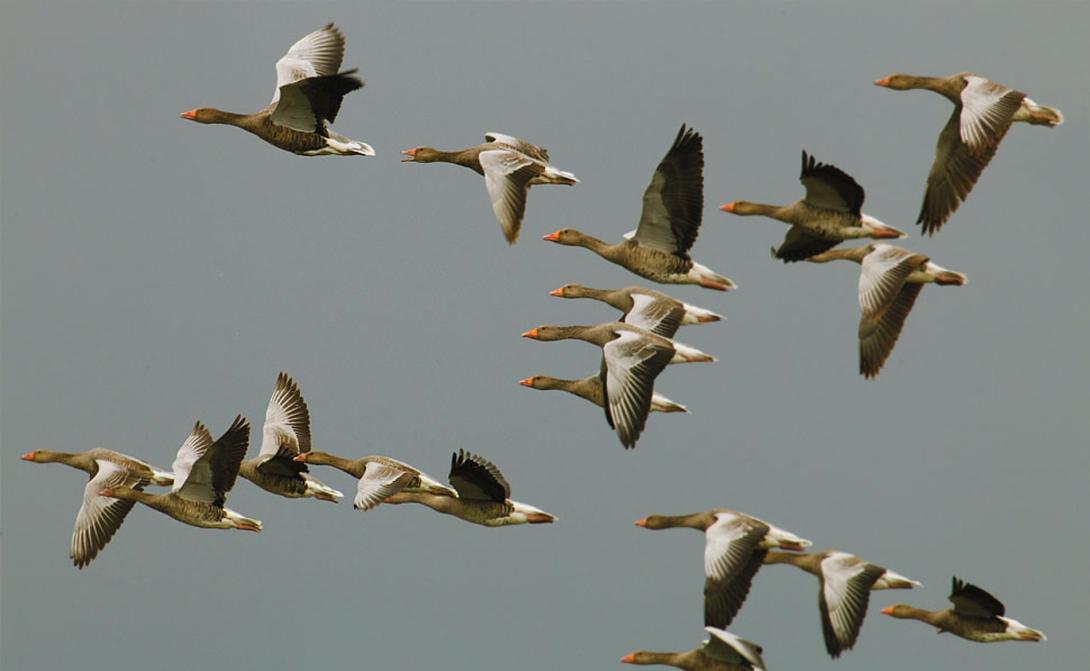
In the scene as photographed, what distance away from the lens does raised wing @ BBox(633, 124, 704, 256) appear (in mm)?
27656

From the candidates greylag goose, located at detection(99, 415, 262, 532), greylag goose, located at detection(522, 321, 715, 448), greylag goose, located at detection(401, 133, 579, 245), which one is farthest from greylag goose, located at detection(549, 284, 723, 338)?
greylag goose, located at detection(99, 415, 262, 532)

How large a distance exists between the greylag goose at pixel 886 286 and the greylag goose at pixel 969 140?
2.19 feet

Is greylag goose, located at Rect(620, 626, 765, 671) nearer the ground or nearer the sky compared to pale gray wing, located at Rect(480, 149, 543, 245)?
nearer the ground

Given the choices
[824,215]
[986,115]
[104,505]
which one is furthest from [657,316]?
[104,505]

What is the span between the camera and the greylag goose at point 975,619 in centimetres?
2716

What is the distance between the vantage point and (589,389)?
3045 cm

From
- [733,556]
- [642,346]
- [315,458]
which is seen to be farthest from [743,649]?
[315,458]

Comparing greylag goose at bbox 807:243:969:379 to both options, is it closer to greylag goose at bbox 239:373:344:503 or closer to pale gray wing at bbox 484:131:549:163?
pale gray wing at bbox 484:131:549:163

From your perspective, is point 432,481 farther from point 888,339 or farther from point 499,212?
point 888,339

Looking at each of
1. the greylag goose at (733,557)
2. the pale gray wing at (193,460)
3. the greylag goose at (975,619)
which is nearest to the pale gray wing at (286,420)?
the pale gray wing at (193,460)

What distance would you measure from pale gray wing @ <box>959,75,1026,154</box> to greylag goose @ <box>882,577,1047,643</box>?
5.28 metres

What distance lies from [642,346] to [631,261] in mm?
2321

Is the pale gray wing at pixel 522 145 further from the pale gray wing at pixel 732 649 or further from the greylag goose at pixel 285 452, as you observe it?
the pale gray wing at pixel 732 649

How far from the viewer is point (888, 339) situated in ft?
96.5
